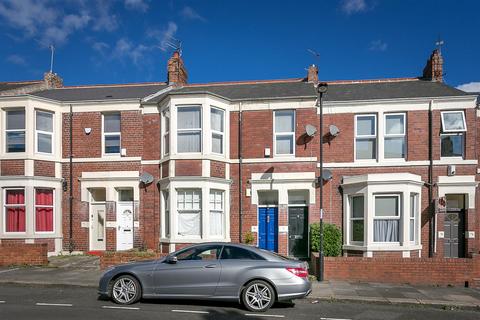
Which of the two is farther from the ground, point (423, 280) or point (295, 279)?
point (295, 279)

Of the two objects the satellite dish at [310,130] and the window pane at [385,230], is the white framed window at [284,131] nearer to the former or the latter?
the satellite dish at [310,130]

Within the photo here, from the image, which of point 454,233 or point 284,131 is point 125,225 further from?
point 454,233

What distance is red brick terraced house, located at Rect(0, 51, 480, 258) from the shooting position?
1465 centimetres

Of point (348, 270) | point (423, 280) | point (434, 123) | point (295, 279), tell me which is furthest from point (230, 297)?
point (434, 123)

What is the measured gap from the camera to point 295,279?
8.35 m

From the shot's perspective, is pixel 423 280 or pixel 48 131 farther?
pixel 48 131

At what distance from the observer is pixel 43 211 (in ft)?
51.8

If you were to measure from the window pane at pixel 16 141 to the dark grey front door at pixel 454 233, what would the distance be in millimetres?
16041

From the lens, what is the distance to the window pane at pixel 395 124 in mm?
15252

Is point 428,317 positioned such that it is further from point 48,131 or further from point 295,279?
point 48,131

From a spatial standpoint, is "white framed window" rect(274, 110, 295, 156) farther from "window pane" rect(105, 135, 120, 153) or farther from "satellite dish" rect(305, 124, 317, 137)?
"window pane" rect(105, 135, 120, 153)

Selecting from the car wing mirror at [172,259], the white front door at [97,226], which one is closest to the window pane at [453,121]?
the car wing mirror at [172,259]

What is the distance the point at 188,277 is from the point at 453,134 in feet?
37.4

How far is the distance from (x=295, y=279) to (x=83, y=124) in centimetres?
1159
